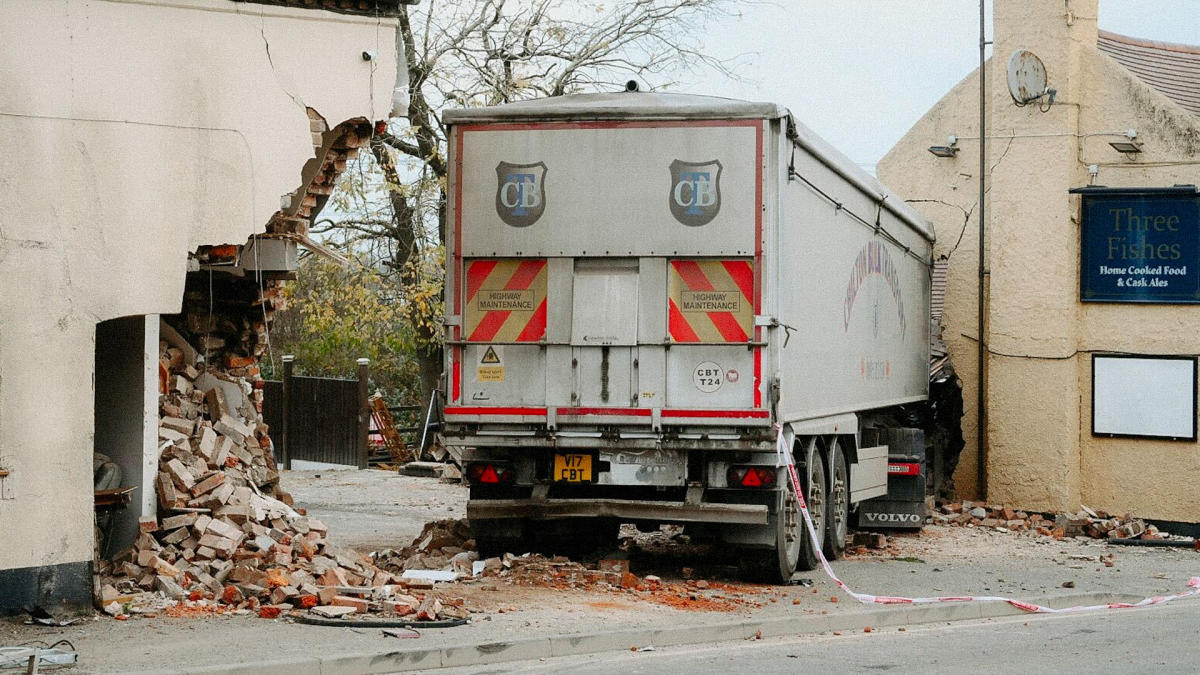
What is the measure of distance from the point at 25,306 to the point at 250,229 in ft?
5.71

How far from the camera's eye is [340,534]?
14.9 meters

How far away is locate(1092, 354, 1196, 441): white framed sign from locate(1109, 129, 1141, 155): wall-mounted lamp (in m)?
2.54

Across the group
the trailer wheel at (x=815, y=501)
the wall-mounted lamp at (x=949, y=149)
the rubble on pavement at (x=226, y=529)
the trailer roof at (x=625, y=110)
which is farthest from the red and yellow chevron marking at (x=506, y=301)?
the wall-mounted lamp at (x=949, y=149)

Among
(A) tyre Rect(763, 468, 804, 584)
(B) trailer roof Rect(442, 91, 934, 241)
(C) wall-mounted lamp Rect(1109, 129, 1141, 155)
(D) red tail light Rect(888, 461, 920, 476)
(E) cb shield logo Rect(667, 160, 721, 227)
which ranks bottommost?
(A) tyre Rect(763, 468, 804, 584)

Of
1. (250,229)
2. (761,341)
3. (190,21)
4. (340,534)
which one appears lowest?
(340,534)

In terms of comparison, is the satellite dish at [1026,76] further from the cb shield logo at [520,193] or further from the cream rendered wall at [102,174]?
the cream rendered wall at [102,174]

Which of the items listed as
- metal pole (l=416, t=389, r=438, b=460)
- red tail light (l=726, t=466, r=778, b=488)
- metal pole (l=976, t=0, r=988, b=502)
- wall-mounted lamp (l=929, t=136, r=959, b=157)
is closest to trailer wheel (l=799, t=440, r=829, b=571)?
red tail light (l=726, t=466, r=778, b=488)

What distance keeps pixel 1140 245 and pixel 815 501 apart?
7459 mm

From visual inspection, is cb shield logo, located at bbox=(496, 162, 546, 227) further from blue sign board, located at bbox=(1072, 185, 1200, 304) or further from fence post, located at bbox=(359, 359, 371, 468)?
fence post, located at bbox=(359, 359, 371, 468)

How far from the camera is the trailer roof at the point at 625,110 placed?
1074 cm

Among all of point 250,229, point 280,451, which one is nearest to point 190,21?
point 250,229

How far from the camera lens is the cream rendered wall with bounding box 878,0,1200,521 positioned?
17859 millimetres

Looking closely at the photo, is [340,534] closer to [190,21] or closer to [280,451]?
[190,21]

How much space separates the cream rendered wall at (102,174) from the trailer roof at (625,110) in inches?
52.3
